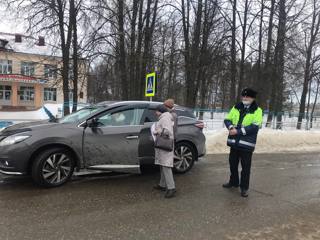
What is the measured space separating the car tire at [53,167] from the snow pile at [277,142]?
5.50 metres

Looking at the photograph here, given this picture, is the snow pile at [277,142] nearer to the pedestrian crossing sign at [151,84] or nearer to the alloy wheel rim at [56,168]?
the pedestrian crossing sign at [151,84]

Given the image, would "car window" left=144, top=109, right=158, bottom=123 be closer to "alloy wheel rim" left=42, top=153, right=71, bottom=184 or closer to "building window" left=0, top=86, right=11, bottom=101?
"alloy wheel rim" left=42, top=153, right=71, bottom=184

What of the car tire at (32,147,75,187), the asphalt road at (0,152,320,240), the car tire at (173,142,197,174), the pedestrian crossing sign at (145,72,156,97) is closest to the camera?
the asphalt road at (0,152,320,240)

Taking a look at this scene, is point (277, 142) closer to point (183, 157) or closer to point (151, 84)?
point (151, 84)

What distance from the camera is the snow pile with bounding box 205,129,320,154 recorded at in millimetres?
10070

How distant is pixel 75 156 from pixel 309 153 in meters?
8.71

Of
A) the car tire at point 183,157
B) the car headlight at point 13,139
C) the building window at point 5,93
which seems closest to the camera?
the car headlight at point 13,139

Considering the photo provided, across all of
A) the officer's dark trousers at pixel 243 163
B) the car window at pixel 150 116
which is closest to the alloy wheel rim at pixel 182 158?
the car window at pixel 150 116

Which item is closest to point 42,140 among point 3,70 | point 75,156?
point 75,156

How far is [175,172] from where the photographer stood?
626 cm

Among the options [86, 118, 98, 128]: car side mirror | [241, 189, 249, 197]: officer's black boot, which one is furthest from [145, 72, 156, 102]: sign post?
[241, 189, 249, 197]: officer's black boot

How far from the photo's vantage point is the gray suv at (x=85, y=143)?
15.3ft

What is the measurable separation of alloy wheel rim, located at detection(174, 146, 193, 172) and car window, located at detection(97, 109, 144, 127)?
1.20 meters

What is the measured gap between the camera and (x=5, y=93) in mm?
43125
